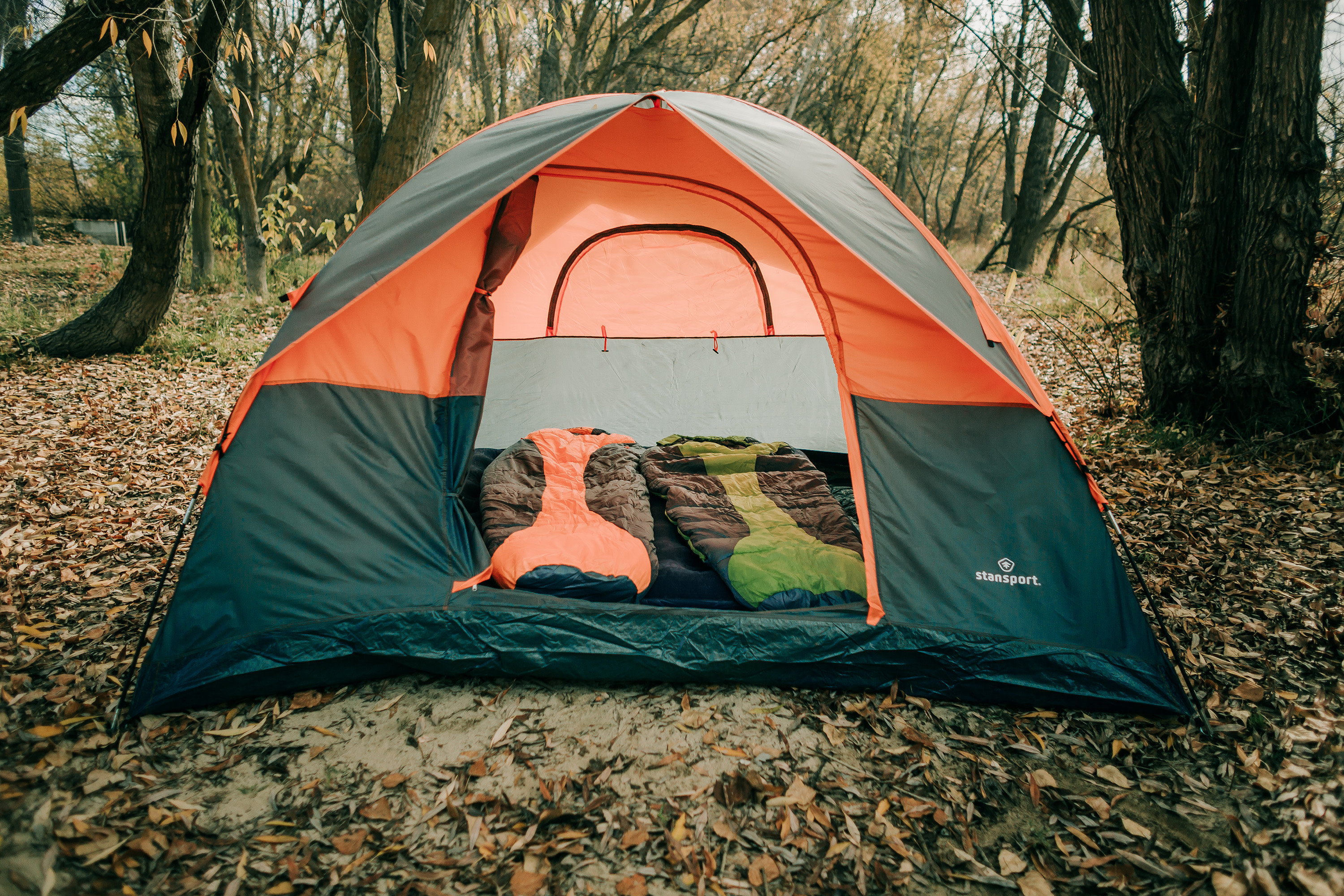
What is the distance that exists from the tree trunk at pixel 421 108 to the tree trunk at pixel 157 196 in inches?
40.8

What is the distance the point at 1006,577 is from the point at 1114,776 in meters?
0.59

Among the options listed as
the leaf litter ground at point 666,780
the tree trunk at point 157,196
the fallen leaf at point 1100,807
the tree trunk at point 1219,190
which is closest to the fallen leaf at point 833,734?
the leaf litter ground at point 666,780

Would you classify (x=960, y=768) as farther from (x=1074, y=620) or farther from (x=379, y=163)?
(x=379, y=163)

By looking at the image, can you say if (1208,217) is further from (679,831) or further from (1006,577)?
(679,831)

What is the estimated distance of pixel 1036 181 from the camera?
8734 millimetres

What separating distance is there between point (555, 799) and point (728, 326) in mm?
2940

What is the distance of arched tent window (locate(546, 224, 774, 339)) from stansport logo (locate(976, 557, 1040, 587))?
226 centimetres

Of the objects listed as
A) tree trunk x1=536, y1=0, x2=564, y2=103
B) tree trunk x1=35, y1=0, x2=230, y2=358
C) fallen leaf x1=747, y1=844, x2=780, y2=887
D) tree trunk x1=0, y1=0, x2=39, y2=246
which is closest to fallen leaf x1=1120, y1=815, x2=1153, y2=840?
fallen leaf x1=747, y1=844, x2=780, y2=887

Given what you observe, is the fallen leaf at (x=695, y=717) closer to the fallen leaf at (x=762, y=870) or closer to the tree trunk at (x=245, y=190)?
the fallen leaf at (x=762, y=870)

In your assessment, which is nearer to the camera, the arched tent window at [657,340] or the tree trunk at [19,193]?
the arched tent window at [657,340]

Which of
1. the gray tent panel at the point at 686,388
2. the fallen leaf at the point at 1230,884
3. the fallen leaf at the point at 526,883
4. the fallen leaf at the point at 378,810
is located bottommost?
the fallen leaf at the point at 526,883

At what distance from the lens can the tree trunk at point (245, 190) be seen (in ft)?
22.4

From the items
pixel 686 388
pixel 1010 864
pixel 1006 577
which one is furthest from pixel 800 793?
pixel 686 388

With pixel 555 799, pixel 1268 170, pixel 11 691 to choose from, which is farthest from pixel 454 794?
pixel 1268 170
